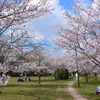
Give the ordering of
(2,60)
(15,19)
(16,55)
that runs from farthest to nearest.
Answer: (16,55) → (2,60) → (15,19)

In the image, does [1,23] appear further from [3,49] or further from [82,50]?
[82,50]

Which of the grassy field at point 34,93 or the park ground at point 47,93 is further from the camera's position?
the park ground at point 47,93

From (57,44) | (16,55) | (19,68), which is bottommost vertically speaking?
(19,68)

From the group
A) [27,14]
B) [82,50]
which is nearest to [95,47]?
[82,50]

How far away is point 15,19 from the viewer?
644cm

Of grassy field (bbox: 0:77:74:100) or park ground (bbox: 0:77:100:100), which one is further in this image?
park ground (bbox: 0:77:100:100)

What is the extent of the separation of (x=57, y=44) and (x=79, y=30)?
6.38ft

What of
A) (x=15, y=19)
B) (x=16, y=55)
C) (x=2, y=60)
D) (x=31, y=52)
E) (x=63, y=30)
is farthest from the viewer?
(x=63, y=30)

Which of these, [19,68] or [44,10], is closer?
[44,10]

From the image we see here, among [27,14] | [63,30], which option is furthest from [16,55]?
[63,30]

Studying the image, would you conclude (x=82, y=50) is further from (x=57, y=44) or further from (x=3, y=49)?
(x=3, y=49)

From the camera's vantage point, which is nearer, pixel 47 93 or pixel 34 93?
pixel 34 93

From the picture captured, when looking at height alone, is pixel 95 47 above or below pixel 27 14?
below

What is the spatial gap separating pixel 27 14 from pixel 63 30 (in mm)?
4170
